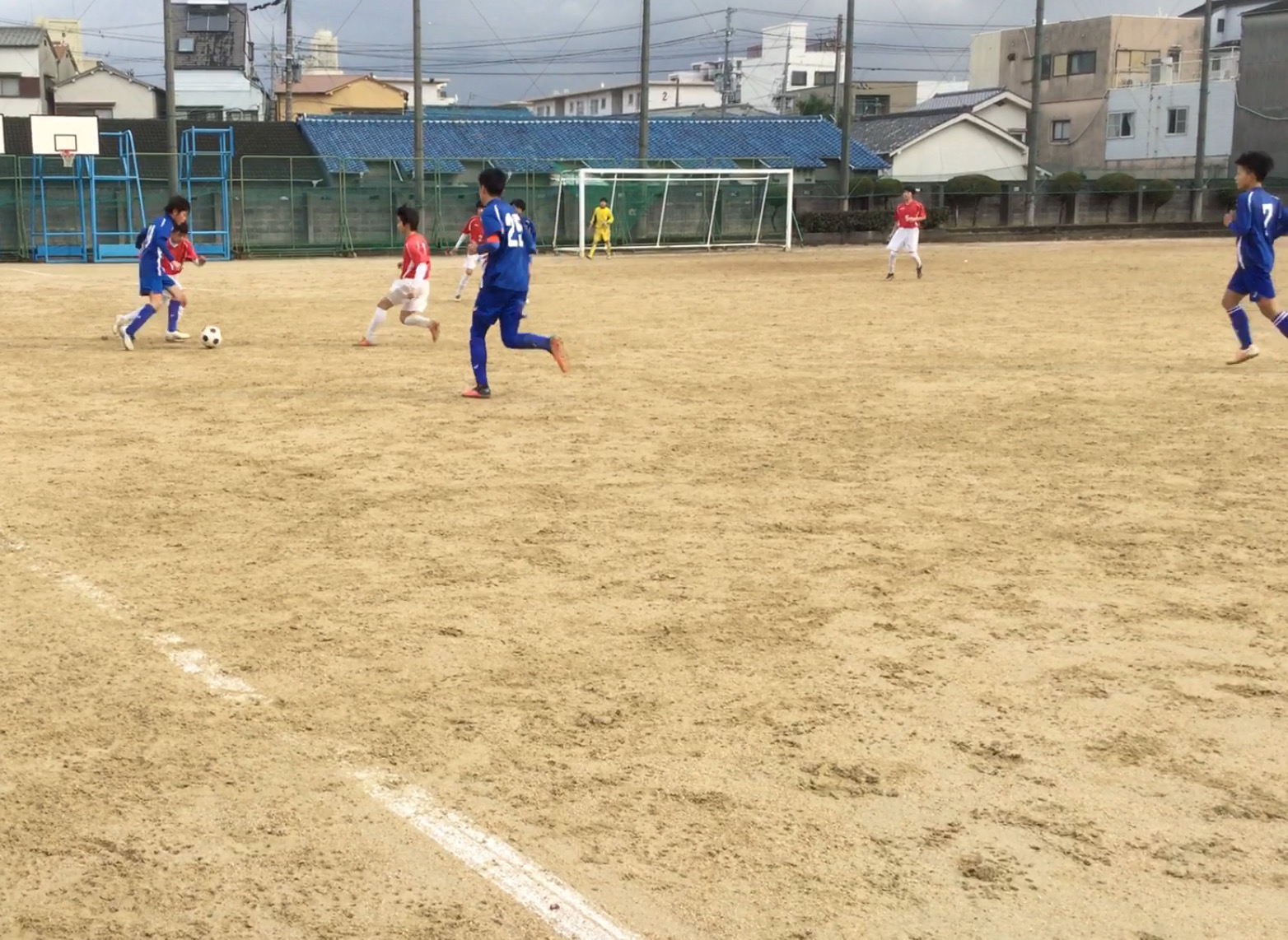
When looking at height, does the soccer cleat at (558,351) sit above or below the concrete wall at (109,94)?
below

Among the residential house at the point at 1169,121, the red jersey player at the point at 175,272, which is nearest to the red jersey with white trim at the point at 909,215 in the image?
the red jersey player at the point at 175,272

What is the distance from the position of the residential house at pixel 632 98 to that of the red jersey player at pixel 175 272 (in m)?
90.7

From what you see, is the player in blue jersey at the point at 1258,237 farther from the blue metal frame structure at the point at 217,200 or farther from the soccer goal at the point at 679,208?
the blue metal frame structure at the point at 217,200

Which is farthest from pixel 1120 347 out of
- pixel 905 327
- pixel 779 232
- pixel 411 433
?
pixel 779 232

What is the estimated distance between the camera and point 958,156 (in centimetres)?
6094

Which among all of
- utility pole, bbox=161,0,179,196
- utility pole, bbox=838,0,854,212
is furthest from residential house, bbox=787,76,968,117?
utility pole, bbox=161,0,179,196

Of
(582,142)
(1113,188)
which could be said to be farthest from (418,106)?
(1113,188)

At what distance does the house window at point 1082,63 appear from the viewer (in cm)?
6588

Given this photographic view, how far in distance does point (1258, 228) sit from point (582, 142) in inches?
1749

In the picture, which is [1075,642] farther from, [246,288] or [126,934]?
[246,288]

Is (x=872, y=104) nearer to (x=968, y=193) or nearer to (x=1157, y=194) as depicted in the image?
(x=1157, y=194)

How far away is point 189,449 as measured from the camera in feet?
29.4

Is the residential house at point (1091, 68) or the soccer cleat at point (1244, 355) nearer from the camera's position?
the soccer cleat at point (1244, 355)

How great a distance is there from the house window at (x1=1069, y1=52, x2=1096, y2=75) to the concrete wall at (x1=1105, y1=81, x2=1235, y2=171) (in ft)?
10.3
